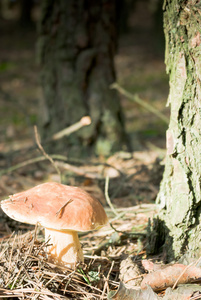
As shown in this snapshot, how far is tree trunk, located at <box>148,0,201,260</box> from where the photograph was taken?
1923 mm

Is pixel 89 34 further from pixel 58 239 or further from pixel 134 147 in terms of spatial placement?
pixel 58 239

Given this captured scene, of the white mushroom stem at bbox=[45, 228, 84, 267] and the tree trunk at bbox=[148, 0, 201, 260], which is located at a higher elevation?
the tree trunk at bbox=[148, 0, 201, 260]

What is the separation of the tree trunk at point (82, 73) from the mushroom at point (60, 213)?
2.47m

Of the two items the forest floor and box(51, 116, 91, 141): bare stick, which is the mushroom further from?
box(51, 116, 91, 141): bare stick

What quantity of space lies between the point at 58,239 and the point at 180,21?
4.81 ft

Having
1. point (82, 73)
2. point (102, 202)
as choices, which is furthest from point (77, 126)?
point (82, 73)

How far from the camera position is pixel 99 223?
189 centimetres

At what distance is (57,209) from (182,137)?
34.4 inches

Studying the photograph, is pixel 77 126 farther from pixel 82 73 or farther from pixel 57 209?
pixel 57 209

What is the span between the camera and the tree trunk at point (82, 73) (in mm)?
4230

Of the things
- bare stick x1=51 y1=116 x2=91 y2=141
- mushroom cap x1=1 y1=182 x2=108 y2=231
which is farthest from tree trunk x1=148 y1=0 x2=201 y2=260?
bare stick x1=51 y1=116 x2=91 y2=141

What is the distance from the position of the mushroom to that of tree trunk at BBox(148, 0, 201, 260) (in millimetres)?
478

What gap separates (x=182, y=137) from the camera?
2.04 meters

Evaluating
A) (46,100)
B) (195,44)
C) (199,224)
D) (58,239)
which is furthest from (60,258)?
(46,100)
